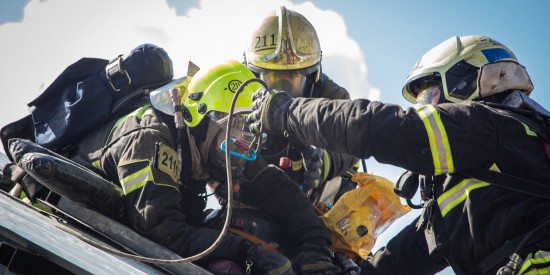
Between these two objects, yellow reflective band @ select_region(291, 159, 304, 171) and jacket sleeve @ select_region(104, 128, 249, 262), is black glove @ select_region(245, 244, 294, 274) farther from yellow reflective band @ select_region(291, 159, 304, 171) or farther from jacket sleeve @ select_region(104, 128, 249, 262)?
yellow reflective band @ select_region(291, 159, 304, 171)

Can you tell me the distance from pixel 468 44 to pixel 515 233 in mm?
1282

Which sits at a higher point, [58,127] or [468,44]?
[468,44]

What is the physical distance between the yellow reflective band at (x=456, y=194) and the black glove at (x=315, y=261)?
1.18 meters

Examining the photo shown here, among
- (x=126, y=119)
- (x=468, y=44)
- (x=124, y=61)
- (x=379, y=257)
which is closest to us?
(x=468, y=44)

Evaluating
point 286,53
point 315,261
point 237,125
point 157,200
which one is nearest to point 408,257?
point 315,261

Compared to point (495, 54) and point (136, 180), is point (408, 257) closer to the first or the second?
point (495, 54)

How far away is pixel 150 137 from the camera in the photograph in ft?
14.8

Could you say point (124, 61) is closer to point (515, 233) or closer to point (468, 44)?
point (468, 44)

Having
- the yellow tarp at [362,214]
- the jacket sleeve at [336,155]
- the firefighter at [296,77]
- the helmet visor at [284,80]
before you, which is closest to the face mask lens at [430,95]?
the yellow tarp at [362,214]

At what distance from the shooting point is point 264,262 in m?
4.21

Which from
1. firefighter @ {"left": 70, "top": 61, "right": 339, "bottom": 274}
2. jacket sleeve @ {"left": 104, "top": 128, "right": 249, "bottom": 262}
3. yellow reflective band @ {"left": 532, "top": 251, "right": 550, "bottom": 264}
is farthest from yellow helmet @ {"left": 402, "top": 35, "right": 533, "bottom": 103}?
jacket sleeve @ {"left": 104, "top": 128, "right": 249, "bottom": 262}

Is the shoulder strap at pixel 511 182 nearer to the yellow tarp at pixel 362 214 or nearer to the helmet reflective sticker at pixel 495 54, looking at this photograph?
the helmet reflective sticker at pixel 495 54

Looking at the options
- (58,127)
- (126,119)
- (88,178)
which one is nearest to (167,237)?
(88,178)

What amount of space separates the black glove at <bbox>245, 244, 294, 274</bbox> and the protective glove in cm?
88
